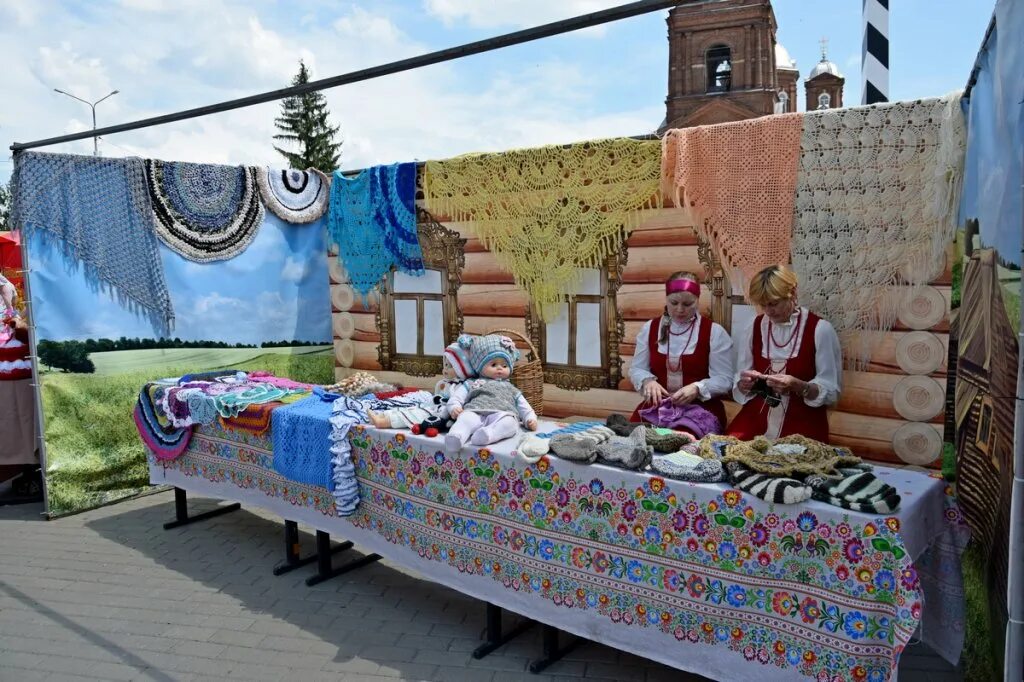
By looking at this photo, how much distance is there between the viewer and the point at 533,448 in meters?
3.06

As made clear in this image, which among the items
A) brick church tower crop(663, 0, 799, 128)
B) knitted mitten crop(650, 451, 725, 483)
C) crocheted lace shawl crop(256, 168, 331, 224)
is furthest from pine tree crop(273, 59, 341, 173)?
knitted mitten crop(650, 451, 725, 483)

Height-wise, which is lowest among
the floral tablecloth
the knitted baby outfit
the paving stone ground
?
the paving stone ground

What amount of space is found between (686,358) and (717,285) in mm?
688

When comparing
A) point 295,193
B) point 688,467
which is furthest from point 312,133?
point 688,467

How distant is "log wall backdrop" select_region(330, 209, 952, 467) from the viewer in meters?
3.51

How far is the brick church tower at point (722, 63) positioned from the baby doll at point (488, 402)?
25819mm

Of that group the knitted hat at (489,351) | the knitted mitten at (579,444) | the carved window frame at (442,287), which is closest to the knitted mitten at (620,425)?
the knitted mitten at (579,444)

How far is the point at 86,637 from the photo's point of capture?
11.7 feet

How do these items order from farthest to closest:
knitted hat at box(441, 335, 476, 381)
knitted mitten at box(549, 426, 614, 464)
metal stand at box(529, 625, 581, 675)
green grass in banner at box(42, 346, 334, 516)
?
green grass in banner at box(42, 346, 334, 516)
knitted hat at box(441, 335, 476, 381)
metal stand at box(529, 625, 581, 675)
knitted mitten at box(549, 426, 614, 464)

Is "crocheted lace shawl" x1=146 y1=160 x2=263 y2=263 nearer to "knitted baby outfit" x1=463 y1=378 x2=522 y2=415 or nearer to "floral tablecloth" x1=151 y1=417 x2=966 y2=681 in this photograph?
"floral tablecloth" x1=151 y1=417 x2=966 y2=681

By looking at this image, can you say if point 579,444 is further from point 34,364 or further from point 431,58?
point 34,364

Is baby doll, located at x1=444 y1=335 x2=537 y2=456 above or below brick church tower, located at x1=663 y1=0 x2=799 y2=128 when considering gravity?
below

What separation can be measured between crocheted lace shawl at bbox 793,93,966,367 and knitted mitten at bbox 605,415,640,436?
113 centimetres

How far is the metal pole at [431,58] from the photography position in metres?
2.39
